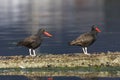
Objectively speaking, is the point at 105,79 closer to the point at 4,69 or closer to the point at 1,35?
the point at 4,69

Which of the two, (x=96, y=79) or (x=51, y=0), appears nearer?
(x=96, y=79)

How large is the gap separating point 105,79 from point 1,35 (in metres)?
24.1

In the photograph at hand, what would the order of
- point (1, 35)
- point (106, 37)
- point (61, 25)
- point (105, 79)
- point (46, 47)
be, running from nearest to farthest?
point (105, 79)
point (46, 47)
point (106, 37)
point (1, 35)
point (61, 25)

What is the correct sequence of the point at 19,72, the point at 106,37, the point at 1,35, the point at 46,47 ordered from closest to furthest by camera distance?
the point at 19,72
the point at 46,47
the point at 106,37
the point at 1,35

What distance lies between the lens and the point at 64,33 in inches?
1996

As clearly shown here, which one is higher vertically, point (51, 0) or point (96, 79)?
point (96, 79)

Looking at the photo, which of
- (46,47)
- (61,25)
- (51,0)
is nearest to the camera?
(46,47)

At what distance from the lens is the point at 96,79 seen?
26.9 m

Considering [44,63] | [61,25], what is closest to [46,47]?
[44,63]

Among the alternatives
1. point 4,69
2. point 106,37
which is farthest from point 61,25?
point 4,69

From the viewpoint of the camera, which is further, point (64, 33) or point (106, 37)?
point (64, 33)

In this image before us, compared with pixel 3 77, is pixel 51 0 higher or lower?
lower

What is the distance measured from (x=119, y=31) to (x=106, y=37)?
5636 mm

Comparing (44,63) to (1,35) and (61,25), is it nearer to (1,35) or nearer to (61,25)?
(1,35)
